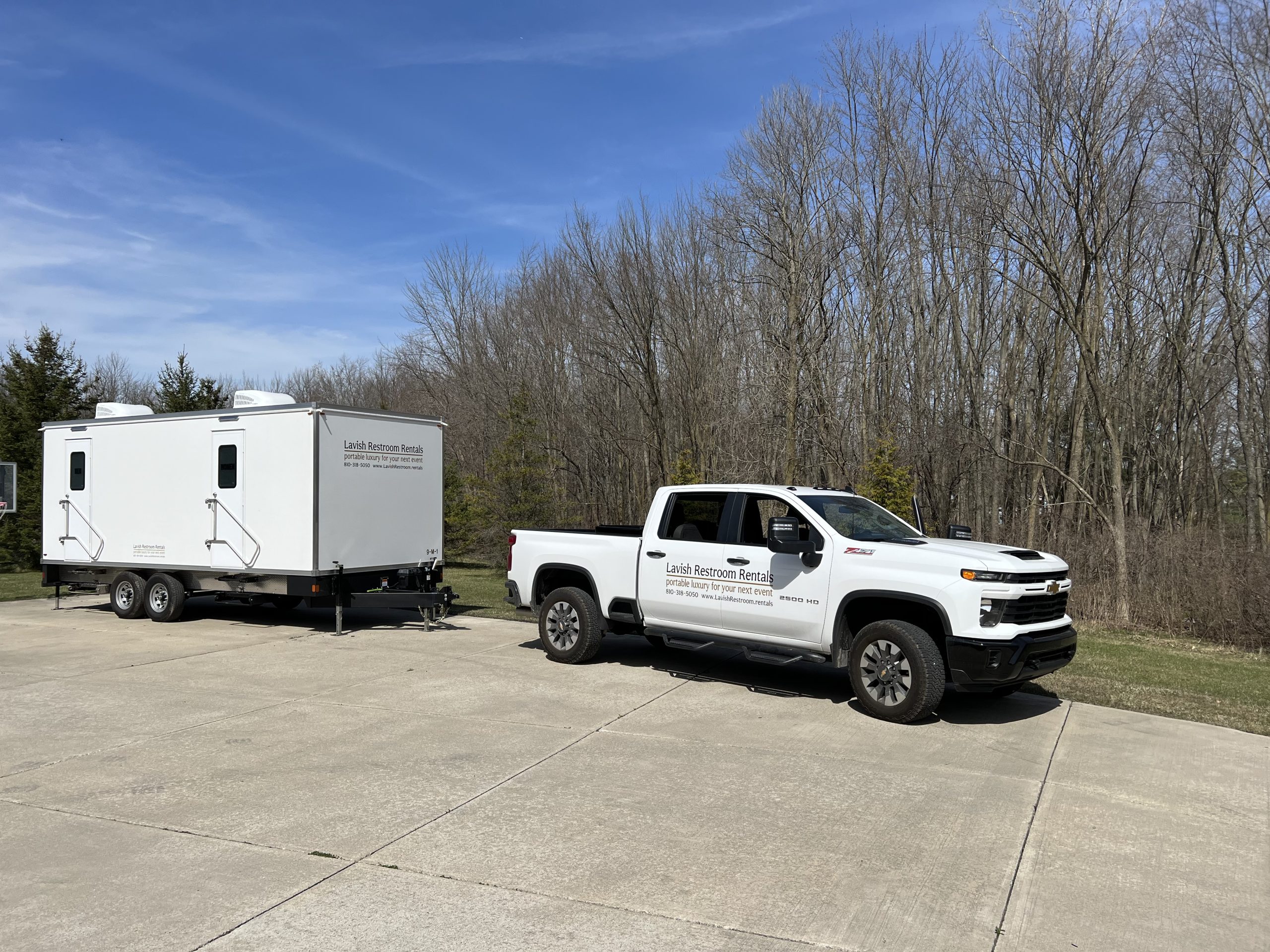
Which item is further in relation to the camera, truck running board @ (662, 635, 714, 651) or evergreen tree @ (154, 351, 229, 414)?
evergreen tree @ (154, 351, 229, 414)

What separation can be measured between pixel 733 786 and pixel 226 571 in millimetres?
9854

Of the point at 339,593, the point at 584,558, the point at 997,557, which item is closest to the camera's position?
the point at 997,557

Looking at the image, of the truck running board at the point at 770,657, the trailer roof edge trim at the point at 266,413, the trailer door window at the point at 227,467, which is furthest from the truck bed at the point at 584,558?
the trailer door window at the point at 227,467

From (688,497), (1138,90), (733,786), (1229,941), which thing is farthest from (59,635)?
(1138,90)

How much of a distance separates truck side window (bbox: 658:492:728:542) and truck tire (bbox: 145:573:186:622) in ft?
27.5

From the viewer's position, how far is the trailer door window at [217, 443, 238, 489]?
45.0 ft

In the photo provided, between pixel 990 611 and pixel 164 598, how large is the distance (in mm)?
12157

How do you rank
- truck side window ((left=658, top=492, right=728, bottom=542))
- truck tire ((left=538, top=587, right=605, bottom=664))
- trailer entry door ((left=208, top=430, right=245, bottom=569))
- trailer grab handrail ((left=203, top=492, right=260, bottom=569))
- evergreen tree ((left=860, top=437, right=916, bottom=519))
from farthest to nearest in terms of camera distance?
evergreen tree ((left=860, top=437, right=916, bottom=519)) → trailer entry door ((left=208, top=430, right=245, bottom=569)) → trailer grab handrail ((left=203, top=492, right=260, bottom=569)) → truck tire ((left=538, top=587, right=605, bottom=664)) → truck side window ((left=658, top=492, right=728, bottom=542))

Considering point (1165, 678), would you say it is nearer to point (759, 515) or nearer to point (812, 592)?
point (812, 592)

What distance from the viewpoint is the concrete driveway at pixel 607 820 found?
14.3 ft

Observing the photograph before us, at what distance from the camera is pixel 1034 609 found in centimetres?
804

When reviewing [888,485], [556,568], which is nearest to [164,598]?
[556,568]

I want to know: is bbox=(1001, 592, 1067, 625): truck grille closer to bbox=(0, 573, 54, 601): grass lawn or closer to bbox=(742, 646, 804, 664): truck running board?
bbox=(742, 646, 804, 664): truck running board

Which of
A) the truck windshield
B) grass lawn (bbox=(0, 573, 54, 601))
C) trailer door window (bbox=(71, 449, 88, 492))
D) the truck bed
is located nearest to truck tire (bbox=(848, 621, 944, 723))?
the truck windshield
